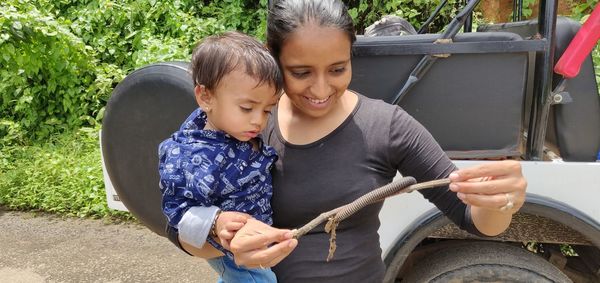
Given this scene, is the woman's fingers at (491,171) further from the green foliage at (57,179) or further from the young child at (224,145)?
the green foliage at (57,179)

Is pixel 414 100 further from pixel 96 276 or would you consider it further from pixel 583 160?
pixel 96 276

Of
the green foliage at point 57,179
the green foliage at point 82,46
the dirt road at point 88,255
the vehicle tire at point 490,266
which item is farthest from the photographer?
the green foliage at point 82,46

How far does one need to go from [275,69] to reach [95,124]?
4952mm

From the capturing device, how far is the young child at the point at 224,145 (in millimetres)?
1215

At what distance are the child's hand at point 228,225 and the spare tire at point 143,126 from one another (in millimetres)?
996

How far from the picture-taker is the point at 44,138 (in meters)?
5.90

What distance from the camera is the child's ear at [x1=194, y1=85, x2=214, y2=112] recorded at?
50.7 inches

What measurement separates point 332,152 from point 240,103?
25 centimetres

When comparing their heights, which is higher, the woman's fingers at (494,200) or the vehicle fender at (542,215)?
the woman's fingers at (494,200)

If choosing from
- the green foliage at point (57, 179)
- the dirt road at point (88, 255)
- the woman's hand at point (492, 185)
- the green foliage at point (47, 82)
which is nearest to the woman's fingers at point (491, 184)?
the woman's hand at point (492, 185)

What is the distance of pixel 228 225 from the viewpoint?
1117mm

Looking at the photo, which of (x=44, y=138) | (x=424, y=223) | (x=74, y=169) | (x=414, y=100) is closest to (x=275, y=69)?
(x=414, y=100)

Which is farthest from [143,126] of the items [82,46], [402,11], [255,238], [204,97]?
[402,11]

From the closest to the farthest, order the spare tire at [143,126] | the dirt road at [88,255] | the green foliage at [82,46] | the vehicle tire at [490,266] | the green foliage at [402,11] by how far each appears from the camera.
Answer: the vehicle tire at [490,266]
the spare tire at [143,126]
the dirt road at [88,255]
the green foliage at [82,46]
the green foliage at [402,11]
